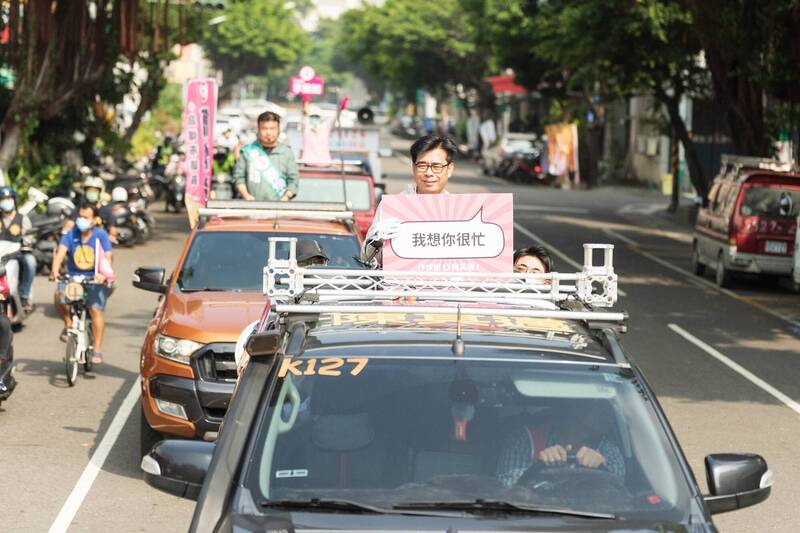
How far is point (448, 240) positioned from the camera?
22.8 feet

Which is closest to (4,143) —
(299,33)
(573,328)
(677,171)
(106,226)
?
(106,226)

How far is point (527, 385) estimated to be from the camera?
5039mm

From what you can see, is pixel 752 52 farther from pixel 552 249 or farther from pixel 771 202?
pixel 552 249

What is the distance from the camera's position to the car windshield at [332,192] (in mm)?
20062

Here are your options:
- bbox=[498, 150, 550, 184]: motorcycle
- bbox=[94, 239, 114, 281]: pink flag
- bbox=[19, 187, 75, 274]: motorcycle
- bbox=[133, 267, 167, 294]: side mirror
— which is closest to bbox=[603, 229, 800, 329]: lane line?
bbox=[94, 239, 114, 281]: pink flag

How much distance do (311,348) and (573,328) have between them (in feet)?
3.32

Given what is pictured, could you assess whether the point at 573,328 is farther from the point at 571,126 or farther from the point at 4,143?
the point at 571,126

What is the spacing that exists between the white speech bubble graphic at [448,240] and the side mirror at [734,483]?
2.13 m

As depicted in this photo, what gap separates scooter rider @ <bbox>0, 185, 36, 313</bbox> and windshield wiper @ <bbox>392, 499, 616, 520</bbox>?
506 inches

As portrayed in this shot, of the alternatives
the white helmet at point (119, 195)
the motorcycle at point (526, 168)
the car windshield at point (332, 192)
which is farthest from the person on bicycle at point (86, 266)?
the motorcycle at point (526, 168)

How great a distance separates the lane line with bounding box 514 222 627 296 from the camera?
999 inches

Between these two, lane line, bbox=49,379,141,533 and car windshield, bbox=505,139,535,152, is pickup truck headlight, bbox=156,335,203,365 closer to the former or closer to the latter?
lane line, bbox=49,379,141,533

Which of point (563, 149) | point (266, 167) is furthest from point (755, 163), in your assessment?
point (563, 149)

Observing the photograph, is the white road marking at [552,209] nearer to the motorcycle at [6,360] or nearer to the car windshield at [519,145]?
the car windshield at [519,145]
